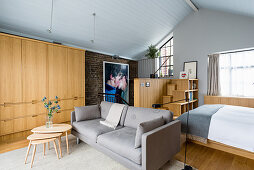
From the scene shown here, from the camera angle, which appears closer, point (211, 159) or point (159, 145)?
point (159, 145)

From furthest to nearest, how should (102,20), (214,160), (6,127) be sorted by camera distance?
(102,20) → (6,127) → (214,160)

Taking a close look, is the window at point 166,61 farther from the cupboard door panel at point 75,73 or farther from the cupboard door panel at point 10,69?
the cupboard door panel at point 10,69

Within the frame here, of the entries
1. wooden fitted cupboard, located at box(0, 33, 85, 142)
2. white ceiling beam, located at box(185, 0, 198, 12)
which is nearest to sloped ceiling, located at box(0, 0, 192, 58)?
white ceiling beam, located at box(185, 0, 198, 12)

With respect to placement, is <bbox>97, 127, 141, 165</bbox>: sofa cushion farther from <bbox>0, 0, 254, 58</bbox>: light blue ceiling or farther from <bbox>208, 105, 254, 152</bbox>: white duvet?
<bbox>0, 0, 254, 58</bbox>: light blue ceiling

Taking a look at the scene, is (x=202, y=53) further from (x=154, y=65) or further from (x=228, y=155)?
(x=228, y=155)

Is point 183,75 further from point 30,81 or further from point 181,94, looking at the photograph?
point 30,81

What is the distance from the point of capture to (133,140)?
6.31 ft

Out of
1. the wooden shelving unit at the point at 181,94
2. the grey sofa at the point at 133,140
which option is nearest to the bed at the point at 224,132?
the grey sofa at the point at 133,140

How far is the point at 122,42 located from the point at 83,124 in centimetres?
386

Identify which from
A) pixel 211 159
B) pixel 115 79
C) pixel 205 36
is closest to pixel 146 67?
pixel 115 79

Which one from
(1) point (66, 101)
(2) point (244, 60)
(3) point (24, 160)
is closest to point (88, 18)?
(1) point (66, 101)

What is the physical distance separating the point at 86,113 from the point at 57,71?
1.62 m

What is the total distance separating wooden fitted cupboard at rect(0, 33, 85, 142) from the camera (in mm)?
3000

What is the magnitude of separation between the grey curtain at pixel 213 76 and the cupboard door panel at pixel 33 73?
5448 mm
